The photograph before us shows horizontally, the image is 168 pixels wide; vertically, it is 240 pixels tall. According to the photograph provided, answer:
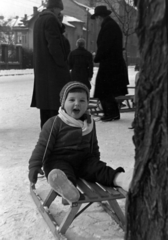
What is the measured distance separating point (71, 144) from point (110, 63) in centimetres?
363

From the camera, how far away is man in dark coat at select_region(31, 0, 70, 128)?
14.5 ft

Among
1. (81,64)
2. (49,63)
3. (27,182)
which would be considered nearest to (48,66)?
(49,63)

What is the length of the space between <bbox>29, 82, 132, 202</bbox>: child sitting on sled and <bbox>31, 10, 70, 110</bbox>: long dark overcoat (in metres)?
1.43

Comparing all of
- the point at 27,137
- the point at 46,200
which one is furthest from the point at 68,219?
the point at 27,137

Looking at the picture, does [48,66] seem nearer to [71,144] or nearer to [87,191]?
[71,144]

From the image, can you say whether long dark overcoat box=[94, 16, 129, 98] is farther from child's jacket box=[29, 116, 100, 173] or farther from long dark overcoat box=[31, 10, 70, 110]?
child's jacket box=[29, 116, 100, 173]

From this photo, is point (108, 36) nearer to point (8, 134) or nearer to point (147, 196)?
point (8, 134)

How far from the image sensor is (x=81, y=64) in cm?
805

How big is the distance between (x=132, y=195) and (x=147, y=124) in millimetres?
338

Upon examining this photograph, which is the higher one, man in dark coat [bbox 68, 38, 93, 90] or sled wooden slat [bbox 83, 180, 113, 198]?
man in dark coat [bbox 68, 38, 93, 90]

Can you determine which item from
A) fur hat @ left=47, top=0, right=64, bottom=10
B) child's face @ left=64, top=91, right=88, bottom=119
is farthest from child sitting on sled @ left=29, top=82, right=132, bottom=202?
fur hat @ left=47, top=0, right=64, bottom=10

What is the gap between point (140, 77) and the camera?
1.49 metres

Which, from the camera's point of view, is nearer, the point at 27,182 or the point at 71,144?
the point at 71,144

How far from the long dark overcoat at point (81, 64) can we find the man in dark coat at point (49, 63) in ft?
11.3
